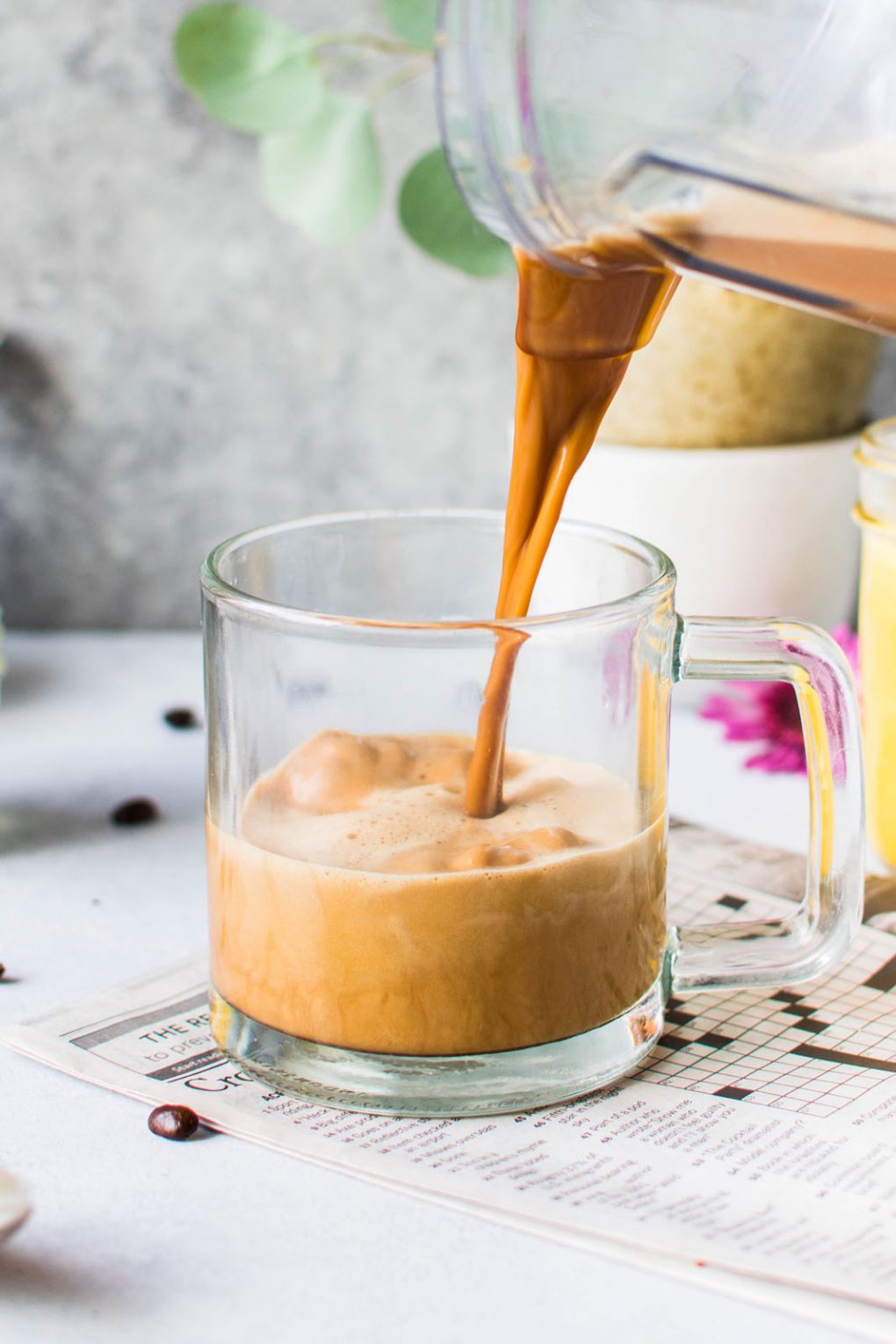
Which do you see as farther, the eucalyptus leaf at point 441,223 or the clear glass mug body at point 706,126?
the eucalyptus leaf at point 441,223

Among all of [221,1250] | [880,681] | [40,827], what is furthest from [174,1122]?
[880,681]

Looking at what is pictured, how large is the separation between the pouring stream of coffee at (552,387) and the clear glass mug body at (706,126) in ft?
0.15

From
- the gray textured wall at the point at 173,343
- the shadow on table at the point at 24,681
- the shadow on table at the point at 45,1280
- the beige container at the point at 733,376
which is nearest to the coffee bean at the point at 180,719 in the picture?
the shadow on table at the point at 24,681

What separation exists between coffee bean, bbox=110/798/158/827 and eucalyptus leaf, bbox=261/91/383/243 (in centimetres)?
58

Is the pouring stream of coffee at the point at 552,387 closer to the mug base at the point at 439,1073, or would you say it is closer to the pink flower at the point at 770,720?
the mug base at the point at 439,1073

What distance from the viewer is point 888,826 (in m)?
1.09

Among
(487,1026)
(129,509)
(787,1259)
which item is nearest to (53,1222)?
(487,1026)

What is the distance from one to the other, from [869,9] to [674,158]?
0.09m

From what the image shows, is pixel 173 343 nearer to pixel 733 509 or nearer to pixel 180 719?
pixel 180 719

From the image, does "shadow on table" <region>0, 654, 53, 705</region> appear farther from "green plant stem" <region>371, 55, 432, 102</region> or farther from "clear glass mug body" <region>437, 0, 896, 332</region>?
"clear glass mug body" <region>437, 0, 896, 332</region>

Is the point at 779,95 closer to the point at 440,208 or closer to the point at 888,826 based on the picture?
the point at 888,826

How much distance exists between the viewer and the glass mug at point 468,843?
75 centimetres

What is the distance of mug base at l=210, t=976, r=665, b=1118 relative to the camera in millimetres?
771

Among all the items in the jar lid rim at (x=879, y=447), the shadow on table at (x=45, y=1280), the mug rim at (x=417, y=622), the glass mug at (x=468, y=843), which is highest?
the jar lid rim at (x=879, y=447)
